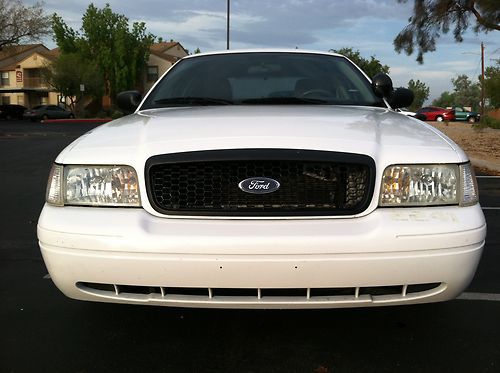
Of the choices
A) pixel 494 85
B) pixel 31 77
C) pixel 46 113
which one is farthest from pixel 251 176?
pixel 31 77

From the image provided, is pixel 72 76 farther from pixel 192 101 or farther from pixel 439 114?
pixel 192 101

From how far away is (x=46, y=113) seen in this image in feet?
132

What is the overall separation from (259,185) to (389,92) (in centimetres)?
188

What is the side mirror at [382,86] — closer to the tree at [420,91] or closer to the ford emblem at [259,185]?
the ford emblem at [259,185]

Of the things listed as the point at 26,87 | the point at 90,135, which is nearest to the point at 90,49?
the point at 26,87

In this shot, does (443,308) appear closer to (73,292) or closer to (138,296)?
(138,296)

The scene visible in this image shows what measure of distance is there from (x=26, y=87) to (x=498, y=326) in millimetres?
59913

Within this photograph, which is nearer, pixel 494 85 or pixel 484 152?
pixel 484 152

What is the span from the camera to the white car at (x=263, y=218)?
221cm

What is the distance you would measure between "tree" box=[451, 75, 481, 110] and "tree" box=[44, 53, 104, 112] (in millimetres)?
74167

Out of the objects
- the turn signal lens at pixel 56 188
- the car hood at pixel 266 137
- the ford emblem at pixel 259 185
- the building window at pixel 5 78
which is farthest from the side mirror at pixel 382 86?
the building window at pixel 5 78

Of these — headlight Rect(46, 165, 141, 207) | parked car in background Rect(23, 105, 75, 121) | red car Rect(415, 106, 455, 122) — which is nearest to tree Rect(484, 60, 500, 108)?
red car Rect(415, 106, 455, 122)

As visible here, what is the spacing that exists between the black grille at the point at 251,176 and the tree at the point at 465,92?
10215cm

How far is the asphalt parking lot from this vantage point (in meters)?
2.50
